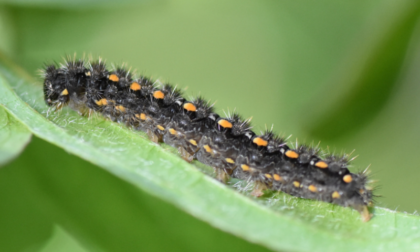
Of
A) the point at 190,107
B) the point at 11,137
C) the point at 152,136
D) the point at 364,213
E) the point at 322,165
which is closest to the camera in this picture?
the point at 11,137

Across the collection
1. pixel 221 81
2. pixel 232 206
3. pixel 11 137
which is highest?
pixel 221 81

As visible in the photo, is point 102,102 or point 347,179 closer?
point 347,179

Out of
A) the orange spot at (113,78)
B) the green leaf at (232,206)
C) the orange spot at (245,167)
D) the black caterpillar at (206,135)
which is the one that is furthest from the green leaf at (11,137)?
the orange spot at (245,167)

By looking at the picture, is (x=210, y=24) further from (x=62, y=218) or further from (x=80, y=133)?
(x=62, y=218)

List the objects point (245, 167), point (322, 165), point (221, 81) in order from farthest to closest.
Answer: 1. point (221, 81)
2. point (245, 167)
3. point (322, 165)

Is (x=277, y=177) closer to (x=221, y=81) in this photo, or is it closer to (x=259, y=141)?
(x=259, y=141)

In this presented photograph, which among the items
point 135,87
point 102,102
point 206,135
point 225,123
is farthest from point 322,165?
point 102,102

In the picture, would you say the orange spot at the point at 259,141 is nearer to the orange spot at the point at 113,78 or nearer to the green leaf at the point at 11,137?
the orange spot at the point at 113,78
